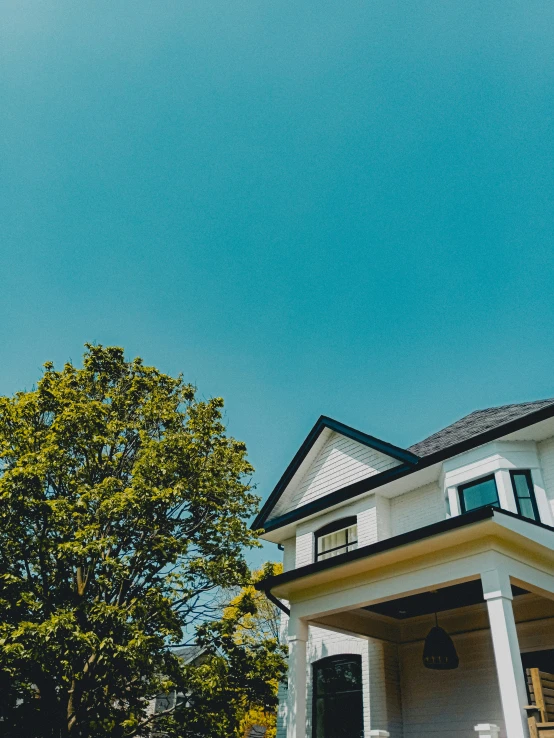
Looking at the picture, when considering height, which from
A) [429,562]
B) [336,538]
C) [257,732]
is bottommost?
[257,732]

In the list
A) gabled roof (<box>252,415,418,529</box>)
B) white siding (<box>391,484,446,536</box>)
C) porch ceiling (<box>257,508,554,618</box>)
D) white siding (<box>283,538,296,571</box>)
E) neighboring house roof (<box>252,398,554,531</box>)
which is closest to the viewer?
porch ceiling (<box>257,508,554,618</box>)

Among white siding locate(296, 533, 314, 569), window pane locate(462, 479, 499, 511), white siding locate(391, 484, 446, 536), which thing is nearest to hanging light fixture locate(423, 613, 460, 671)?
window pane locate(462, 479, 499, 511)

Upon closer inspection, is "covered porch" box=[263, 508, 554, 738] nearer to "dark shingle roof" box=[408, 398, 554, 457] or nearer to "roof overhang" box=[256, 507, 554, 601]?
"roof overhang" box=[256, 507, 554, 601]

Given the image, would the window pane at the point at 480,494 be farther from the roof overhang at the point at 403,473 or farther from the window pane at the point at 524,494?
the roof overhang at the point at 403,473

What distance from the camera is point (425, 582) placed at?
730 cm

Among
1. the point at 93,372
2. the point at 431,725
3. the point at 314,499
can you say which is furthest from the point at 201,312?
the point at 431,725

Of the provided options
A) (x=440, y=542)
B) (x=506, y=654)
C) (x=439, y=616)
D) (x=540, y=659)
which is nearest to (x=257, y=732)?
(x=439, y=616)

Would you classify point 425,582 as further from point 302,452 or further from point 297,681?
point 302,452

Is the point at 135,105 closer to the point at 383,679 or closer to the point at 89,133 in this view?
the point at 89,133

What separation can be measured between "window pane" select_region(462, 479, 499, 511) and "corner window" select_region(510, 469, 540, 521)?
0.39 m

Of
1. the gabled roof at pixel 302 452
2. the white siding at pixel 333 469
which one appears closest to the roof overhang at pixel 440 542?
the white siding at pixel 333 469

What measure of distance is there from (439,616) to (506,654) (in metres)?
4.72

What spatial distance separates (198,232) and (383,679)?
1062 centimetres

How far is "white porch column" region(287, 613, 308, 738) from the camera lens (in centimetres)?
777
